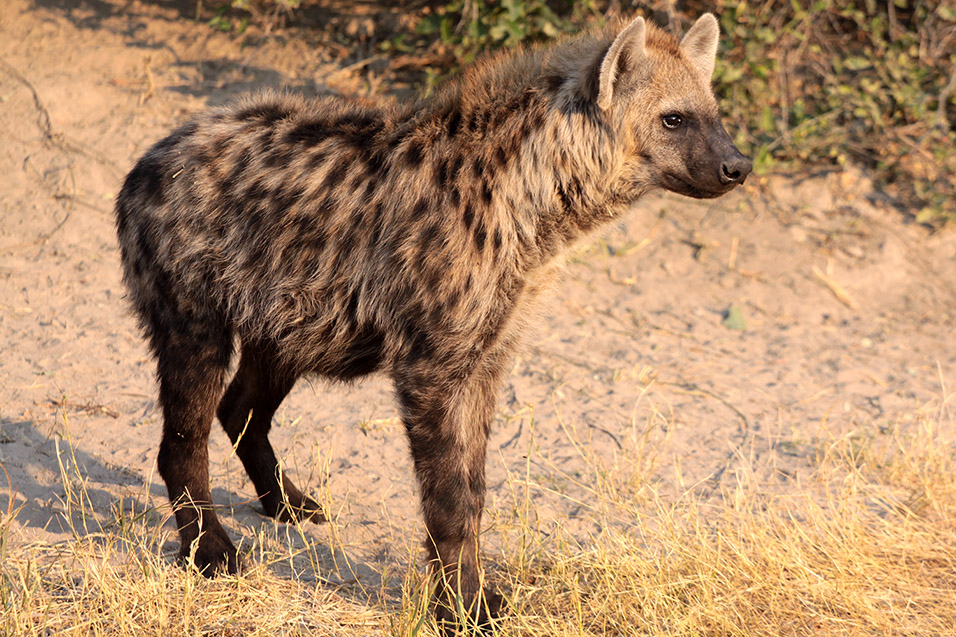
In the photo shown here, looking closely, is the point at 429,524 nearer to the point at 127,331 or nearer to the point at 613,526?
the point at 613,526

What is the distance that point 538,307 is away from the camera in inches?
116

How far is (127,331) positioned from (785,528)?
2.95 meters

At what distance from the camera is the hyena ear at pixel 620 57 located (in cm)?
267

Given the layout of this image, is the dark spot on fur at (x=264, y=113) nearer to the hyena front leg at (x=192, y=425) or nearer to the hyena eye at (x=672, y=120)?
the hyena front leg at (x=192, y=425)

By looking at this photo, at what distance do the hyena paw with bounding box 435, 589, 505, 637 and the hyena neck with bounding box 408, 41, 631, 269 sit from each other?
0.97 meters

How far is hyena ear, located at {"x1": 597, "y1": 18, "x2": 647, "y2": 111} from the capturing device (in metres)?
2.67

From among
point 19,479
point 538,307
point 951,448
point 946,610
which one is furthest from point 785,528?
point 19,479

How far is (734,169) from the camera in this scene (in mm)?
2775

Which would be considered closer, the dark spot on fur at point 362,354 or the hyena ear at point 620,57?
the hyena ear at point 620,57

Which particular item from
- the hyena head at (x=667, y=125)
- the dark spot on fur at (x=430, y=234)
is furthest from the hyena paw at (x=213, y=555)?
the hyena head at (x=667, y=125)

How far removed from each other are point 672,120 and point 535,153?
16.5 inches

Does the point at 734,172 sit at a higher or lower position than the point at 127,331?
higher

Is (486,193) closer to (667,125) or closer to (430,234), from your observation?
(430,234)

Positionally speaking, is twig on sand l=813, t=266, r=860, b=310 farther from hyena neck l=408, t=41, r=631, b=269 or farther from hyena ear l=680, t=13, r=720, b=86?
hyena neck l=408, t=41, r=631, b=269
